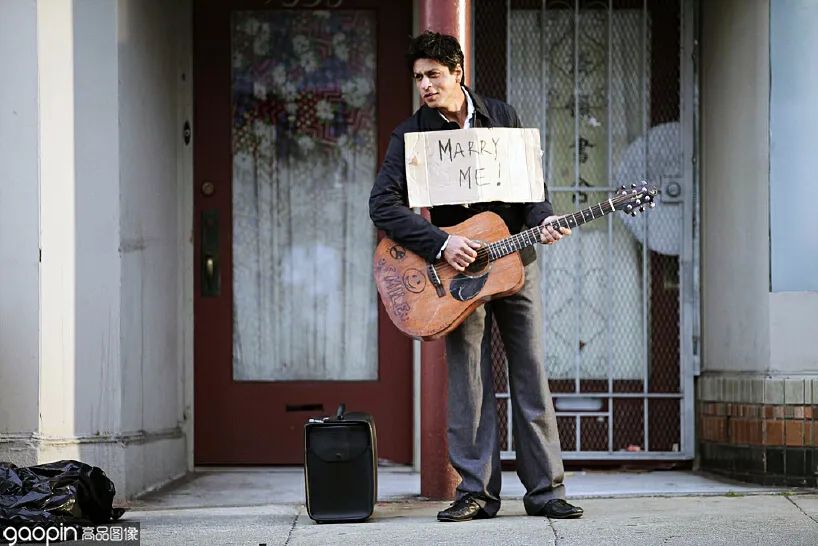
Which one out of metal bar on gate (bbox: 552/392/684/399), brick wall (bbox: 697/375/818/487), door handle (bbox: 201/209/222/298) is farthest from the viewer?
door handle (bbox: 201/209/222/298)

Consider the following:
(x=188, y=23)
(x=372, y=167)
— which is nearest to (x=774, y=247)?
(x=372, y=167)

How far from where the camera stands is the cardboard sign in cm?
553

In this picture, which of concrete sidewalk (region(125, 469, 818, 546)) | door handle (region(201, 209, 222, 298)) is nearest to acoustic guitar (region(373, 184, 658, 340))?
concrete sidewalk (region(125, 469, 818, 546))

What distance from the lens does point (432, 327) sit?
535cm

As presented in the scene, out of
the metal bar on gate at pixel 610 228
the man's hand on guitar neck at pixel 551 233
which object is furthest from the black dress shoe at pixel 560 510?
the metal bar on gate at pixel 610 228

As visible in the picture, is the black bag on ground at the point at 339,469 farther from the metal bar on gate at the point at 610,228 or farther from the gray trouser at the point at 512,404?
the metal bar on gate at the point at 610,228

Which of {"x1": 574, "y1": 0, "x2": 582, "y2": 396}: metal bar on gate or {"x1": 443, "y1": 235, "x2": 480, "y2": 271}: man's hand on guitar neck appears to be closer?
{"x1": 443, "y1": 235, "x2": 480, "y2": 271}: man's hand on guitar neck

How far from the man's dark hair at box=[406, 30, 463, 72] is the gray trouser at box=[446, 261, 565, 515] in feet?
3.02

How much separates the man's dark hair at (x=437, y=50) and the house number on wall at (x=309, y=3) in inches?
93.0

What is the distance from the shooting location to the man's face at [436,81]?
5.48 metres

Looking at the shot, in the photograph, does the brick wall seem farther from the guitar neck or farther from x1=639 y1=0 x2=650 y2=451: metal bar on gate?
the guitar neck

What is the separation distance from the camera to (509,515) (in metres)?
5.77

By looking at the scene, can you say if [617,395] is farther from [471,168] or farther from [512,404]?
[471,168]

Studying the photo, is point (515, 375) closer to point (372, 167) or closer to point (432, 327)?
point (432, 327)
